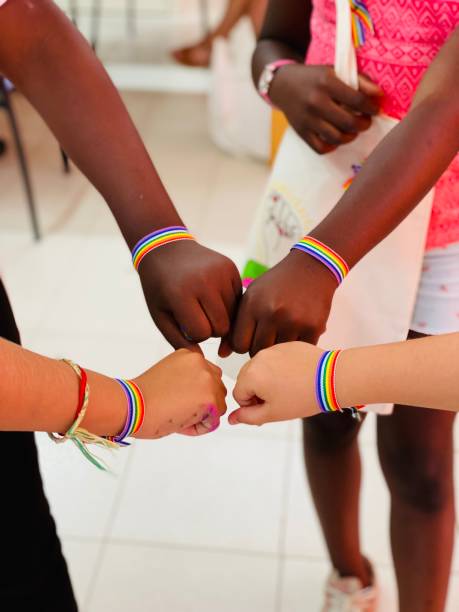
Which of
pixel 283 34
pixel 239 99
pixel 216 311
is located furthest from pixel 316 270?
pixel 239 99

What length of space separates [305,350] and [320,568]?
0.80 m

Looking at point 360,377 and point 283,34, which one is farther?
point 283,34

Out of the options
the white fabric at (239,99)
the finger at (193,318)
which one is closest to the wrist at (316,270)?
the finger at (193,318)

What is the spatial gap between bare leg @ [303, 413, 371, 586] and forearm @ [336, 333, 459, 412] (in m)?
0.35

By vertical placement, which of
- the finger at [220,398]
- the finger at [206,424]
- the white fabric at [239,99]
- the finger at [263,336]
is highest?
the finger at [263,336]

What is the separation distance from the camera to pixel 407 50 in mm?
936

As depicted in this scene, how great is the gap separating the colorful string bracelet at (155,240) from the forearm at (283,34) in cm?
34

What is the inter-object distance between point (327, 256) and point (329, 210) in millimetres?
179

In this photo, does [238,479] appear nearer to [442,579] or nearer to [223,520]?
[223,520]

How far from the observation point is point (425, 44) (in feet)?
3.03

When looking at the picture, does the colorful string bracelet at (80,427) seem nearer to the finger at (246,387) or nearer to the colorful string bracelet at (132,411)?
the colorful string bracelet at (132,411)

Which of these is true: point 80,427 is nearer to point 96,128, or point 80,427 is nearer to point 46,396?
point 46,396

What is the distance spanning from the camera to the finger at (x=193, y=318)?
2.91ft

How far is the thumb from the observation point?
3.17ft
